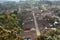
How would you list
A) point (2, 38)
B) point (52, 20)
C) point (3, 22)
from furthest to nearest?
1. point (52, 20)
2. point (3, 22)
3. point (2, 38)

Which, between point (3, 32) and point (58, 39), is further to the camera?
point (58, 39)

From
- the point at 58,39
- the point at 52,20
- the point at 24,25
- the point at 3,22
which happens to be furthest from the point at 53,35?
the point at 52,20

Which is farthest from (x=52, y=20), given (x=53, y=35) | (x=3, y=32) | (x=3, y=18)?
(x=3, y=32)

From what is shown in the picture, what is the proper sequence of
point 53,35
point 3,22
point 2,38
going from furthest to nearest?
1. point 3,22
2. point 53,35
3. point 2,38

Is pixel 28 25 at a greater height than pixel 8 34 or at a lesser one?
lesser

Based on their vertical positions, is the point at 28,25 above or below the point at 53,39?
below

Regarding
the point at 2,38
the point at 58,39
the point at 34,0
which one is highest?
the point at 2,38

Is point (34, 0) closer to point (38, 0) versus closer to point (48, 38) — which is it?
point (38, 0)

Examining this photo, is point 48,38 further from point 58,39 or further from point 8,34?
point 8,34

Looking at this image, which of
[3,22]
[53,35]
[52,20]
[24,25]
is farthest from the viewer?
[52,20]
